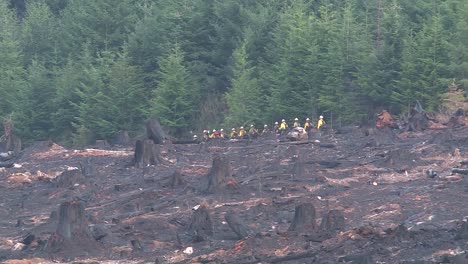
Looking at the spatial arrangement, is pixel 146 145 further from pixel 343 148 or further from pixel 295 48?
pixel 295 48

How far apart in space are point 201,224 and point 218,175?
329cm

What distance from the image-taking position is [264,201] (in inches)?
756

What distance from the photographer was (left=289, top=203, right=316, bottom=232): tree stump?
16.6m

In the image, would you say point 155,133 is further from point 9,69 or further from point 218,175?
point 9,69

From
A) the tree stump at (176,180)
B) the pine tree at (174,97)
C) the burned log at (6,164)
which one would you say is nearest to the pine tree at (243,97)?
the pine tree at (174,97)

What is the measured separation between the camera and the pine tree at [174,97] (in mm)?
45250

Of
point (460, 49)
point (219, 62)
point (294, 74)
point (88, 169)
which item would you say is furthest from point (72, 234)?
point (219, 62)

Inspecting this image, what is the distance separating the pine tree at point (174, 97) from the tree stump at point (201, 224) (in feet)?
88.5

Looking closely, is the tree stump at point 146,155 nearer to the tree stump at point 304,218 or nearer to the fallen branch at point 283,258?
the tree stump at point 304,218

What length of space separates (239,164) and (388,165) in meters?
3.48

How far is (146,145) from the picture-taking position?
2523cm

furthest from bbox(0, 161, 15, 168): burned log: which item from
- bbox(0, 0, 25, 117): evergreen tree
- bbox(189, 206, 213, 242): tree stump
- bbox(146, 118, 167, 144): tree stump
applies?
bbox(0, 0, 25, 117): evergreen tree

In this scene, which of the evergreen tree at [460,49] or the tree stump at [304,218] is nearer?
the tree stump at [304,218]

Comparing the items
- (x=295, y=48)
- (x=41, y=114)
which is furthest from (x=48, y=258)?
(x=41, y=114)
